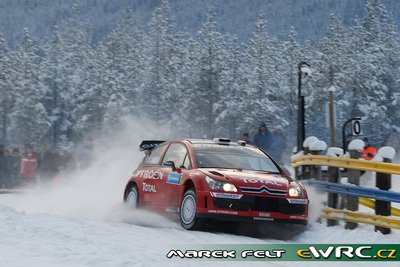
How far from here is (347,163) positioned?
12.4m

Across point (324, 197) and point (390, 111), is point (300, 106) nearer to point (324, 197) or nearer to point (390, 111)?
point (324, 197)

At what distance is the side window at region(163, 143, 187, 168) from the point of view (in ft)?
40.6

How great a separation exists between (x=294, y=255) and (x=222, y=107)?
64.1 m

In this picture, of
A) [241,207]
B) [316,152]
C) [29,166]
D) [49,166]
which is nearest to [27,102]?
[29,166]

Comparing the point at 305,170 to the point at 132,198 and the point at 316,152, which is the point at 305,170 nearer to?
the point at 316,152

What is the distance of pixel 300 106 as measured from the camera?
67.4ft

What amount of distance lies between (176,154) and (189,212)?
5.62ft

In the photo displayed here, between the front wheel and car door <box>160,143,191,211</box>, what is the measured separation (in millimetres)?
296

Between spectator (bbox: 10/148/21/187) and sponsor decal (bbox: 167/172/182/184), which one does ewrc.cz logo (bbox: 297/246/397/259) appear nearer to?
sponsor decal (bbox: 167/172/182/184)

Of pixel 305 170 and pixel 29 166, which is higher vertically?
pixel 29 166

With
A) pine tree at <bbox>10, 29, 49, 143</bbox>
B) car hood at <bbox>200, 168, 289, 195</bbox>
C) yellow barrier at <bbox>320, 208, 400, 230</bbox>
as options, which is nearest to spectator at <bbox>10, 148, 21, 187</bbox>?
yellow barrier at <bbox>320, 208, 400, 230</bbox>

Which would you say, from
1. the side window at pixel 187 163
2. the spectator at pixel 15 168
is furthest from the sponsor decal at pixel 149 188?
the spectator at pixel 15 168

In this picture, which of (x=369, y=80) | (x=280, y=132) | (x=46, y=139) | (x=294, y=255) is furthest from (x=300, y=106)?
(x=46, y=139)

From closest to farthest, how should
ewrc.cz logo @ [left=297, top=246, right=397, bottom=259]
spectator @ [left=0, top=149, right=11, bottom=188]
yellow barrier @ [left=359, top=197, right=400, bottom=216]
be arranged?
1. ewrc.cz logo @ [left=297, top=246, right=397, bottom=259]
2. yellow barrier @ [left=359, top=197, right=400, bottom=216]
3. spectator @ [left=0, top=149, right=11, bottom=188]
